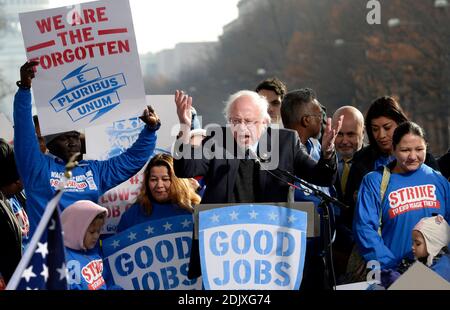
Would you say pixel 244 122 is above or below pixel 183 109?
below

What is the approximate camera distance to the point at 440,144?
51000mm

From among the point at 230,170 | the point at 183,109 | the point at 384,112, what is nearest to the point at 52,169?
the point at 183,109

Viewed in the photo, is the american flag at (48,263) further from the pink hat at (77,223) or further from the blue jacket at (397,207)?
the blue jacket at (397,207)

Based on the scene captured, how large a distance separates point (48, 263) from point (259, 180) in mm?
2417

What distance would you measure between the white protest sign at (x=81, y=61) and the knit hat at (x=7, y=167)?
2.22ft

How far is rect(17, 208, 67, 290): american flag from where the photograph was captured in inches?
236

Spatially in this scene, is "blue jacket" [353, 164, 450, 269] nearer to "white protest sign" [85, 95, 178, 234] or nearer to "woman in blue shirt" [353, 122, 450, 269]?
"woman in blue shirt" [353, 122, 450, 269]

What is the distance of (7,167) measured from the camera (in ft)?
30.3

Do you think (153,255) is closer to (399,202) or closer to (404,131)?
(399,202)

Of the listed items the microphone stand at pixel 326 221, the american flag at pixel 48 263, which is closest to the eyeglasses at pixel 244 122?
the microphone stand at pixel 326 221

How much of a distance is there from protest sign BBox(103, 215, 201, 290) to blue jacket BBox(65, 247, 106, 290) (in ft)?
1.40

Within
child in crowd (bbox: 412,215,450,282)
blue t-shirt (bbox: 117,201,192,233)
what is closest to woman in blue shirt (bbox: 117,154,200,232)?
blue t-shirt (bbox: 117,201,192,233)

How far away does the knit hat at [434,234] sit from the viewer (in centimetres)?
834
